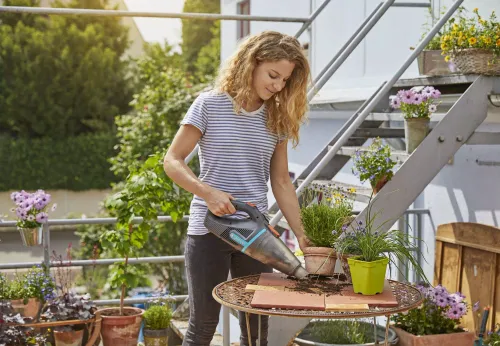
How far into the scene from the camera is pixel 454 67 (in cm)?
459

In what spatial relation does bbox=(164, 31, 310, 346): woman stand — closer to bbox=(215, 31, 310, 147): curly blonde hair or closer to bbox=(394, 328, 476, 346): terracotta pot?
bbox=(215, 31, 310, 147): curly blonde hair

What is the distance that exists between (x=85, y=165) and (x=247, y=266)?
61.1 ft

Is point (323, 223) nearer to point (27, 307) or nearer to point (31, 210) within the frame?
point (27, 307)

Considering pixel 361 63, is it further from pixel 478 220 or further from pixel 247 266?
pixel 247 266

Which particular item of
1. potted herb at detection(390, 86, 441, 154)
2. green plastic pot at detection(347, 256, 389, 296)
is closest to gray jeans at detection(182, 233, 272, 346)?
green plastic pot at detection(347, 256, 389, 296)

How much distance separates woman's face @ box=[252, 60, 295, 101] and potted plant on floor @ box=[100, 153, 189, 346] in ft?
6.29

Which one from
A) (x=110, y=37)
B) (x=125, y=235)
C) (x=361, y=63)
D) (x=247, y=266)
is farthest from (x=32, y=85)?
(x=247, y=266)

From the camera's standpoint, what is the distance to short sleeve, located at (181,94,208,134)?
2896 millimetres

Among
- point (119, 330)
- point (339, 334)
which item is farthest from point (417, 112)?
point (119, 330)

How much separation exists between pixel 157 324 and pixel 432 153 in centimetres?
193

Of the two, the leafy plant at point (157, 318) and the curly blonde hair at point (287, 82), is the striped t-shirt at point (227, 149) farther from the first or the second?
the leafy plant at point (157, 318)

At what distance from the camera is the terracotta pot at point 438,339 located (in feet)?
13.7

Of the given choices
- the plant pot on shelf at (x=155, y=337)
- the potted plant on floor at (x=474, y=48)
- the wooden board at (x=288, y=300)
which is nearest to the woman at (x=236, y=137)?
the wooden board at (x=288, y=300)

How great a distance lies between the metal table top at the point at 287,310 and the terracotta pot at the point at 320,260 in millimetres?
205
